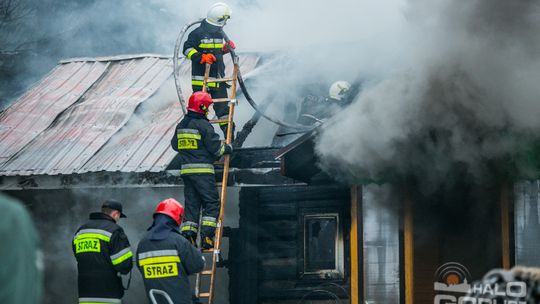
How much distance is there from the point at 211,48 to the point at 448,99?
382 centimetres

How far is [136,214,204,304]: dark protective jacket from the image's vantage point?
7.72m

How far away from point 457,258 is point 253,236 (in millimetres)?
Result: 2589

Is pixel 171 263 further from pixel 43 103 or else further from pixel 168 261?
pixel 43 103

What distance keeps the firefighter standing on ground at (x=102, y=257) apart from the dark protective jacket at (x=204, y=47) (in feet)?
9.80

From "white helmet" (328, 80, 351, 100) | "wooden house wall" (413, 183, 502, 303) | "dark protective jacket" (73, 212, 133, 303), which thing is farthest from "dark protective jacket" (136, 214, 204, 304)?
"white helmet" (328, 80, 351, 100)

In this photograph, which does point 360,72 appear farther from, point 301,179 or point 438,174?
point 438,174

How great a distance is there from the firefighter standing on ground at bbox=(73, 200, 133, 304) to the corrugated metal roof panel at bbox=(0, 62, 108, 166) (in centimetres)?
423

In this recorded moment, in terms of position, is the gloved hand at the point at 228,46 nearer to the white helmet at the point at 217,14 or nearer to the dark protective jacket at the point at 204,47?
the dark protective jacket at the point at 204,47

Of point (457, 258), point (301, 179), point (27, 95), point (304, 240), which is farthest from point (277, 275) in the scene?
point (27, 95)

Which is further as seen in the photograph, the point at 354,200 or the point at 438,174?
the point at 354,200

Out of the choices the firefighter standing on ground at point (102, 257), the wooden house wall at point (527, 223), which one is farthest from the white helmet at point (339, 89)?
the firefighter standing on ground at point (102, 257)

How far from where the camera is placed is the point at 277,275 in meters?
10.8

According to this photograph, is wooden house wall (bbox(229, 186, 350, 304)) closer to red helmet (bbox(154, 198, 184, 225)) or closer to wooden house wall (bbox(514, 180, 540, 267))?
wooden house wall (bbox(514, 180, 540, 267))

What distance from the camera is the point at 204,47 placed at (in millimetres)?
11078
